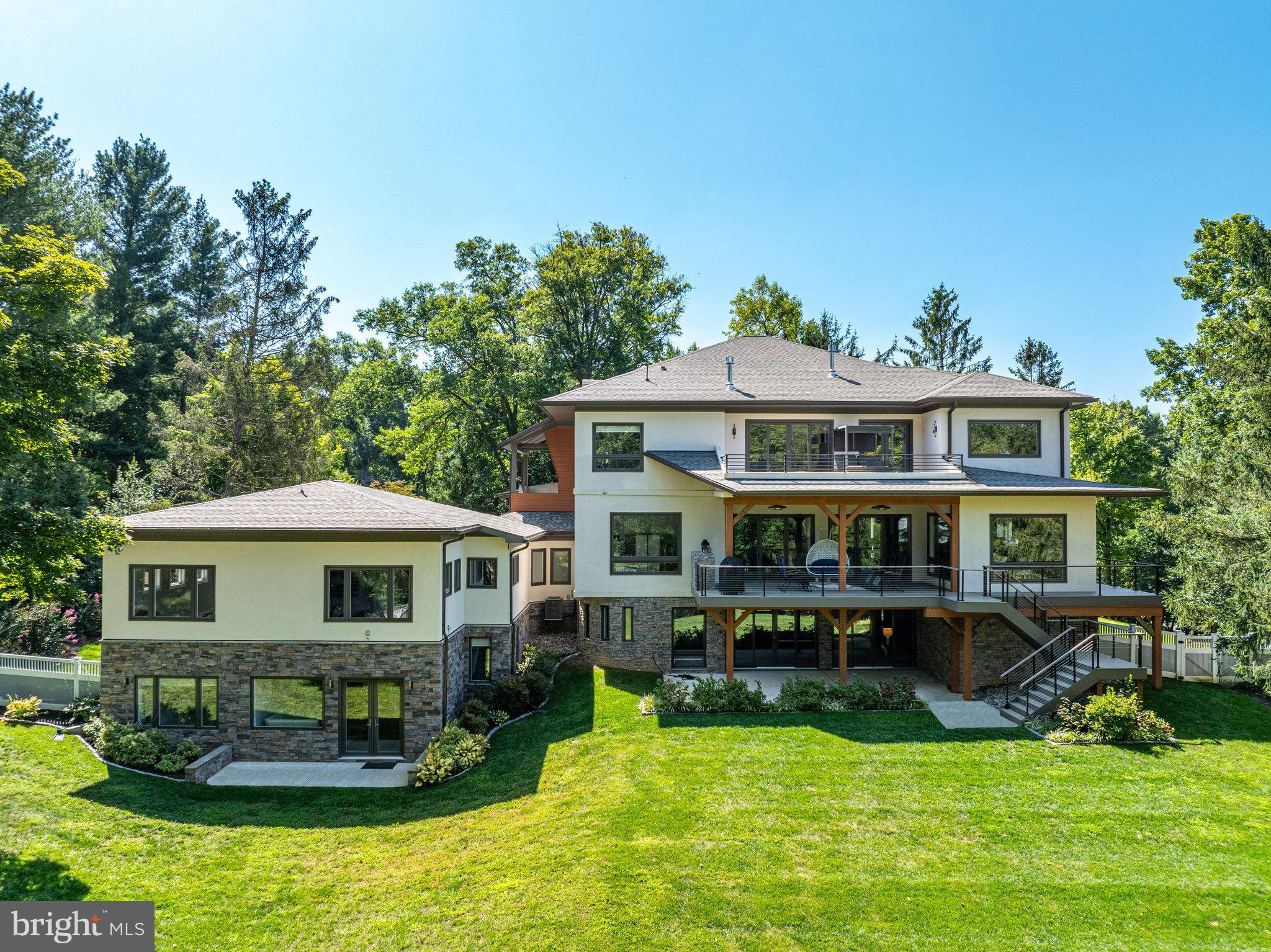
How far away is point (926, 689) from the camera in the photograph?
50.5ft

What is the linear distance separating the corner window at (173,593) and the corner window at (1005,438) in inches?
789

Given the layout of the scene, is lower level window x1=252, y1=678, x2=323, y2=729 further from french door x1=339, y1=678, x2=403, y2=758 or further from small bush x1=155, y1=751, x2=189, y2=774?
small bush x1=155, y1=751, x2=189, y2=774

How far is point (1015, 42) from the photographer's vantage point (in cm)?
1650

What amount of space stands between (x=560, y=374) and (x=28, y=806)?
24.5m

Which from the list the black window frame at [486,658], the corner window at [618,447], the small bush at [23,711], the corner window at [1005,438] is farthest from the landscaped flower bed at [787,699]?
the small bush at [23,711]

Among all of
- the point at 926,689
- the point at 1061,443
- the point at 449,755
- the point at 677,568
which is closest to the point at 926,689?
the point at 926,689

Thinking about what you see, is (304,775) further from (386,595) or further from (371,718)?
(386,595)

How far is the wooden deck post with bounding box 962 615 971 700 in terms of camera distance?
48.0ft

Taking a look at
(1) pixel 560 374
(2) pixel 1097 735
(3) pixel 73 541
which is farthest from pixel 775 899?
(1) pixel 560 374

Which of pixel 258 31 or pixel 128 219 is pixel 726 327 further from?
pixel 128 219

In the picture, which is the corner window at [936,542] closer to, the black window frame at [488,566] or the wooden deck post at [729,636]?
the wooden deck post at [729,636]

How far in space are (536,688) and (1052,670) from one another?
1259 cm

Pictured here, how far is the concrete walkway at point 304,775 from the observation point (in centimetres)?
1181

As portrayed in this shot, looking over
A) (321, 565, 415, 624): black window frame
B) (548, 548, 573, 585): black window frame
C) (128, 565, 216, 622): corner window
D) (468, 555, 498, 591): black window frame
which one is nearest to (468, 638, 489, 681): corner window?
(468, 555, 498, 591): black window frame
